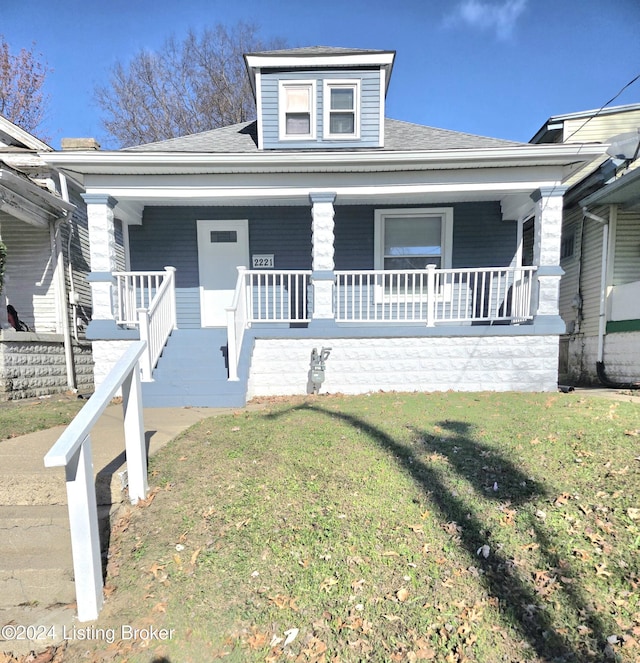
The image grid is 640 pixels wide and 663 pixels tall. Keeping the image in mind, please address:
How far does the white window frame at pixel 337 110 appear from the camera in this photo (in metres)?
7.15

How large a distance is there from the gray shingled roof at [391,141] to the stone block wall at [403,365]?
3.46 metres

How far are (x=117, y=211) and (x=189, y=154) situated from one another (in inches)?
81.1

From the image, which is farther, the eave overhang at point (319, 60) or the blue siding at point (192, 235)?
the blue siding at point (192, 235)

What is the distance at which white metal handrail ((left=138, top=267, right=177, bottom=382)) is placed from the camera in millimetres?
5367

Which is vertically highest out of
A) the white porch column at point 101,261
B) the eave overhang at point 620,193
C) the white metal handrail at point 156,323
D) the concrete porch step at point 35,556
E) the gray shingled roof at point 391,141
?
the gray shingled roof at point 391,141

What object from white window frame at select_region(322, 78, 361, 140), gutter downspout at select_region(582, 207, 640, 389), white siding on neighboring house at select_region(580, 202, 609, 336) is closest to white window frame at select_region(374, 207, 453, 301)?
white window frame at select_region(322, 78, 361, 140)

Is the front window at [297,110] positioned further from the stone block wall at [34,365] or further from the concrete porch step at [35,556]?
the concrete porch step at [35,556]

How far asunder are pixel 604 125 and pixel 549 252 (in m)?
6.46

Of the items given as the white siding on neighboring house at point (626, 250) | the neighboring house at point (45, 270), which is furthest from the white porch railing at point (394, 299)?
the neighboring house at point (45, 270)

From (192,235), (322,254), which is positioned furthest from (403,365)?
(192,235)

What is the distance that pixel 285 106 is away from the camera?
23.8 feet

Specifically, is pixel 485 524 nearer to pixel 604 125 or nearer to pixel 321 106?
pixel 321 106

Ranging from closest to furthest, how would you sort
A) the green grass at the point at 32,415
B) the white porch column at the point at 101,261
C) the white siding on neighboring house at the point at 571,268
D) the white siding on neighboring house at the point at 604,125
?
the green grass at the point at 32,415 < the white porch column at the point at 101,261 < the white siding on neighboring house at the point at 571,268 < the white siding on neighboring house at the point at 604,125

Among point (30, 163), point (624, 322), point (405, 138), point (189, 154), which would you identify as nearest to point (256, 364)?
point (189, 154)
